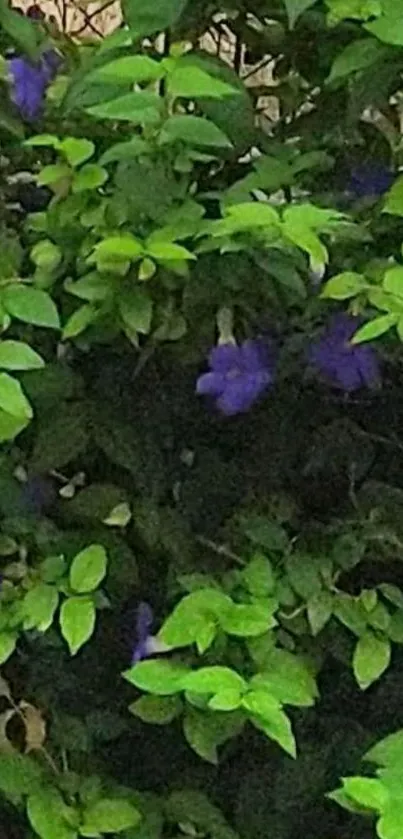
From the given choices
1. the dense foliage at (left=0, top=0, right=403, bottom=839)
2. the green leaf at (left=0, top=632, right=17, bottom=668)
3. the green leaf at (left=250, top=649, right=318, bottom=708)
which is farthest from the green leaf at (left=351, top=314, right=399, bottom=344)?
the green leaf at (left=0, top=632, right=17, bottom=668)

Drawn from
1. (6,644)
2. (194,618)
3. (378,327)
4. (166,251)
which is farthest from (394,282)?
(6,644)

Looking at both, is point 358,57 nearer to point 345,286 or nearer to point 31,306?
point 345,286

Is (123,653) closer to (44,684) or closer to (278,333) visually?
(44,684)

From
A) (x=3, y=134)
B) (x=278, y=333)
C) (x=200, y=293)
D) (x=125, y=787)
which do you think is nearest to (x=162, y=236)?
(x=200, y=293)

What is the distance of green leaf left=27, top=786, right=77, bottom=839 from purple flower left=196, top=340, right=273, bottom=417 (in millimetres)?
289

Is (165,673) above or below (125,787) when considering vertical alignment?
above

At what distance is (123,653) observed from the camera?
1177mm

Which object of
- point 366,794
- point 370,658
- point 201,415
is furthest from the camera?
point 201,415

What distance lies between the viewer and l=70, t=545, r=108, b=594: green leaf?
1.06 m

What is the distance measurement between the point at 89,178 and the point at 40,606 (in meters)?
0.28

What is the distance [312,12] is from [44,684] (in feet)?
1.69

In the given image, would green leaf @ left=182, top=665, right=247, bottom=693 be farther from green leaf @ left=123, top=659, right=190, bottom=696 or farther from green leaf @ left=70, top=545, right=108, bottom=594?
green leaf @ left=70, top=545, right=108, bottom=594

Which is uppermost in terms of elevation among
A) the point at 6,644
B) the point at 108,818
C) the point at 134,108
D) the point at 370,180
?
the point at 134,108

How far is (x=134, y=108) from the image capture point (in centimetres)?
97
